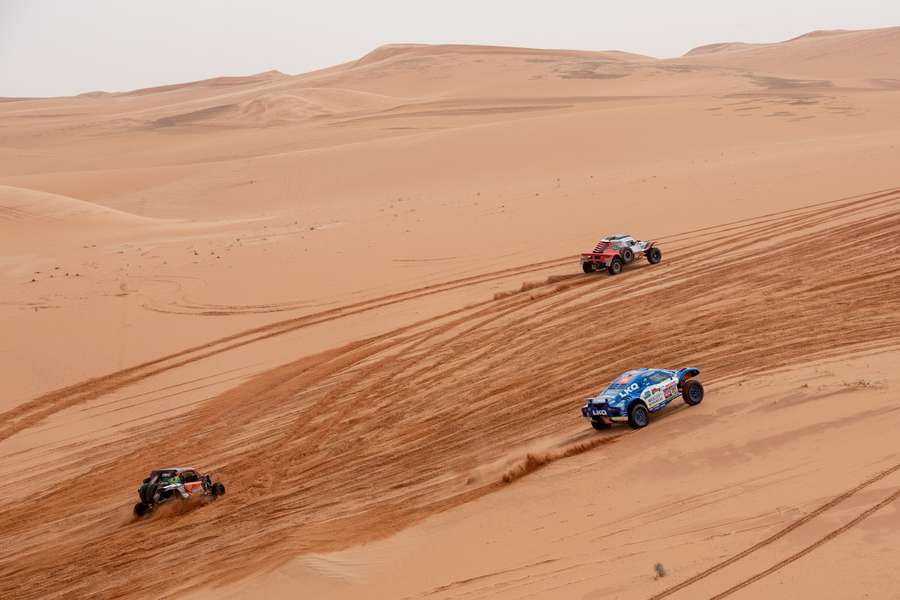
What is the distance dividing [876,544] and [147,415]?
49.9 feet

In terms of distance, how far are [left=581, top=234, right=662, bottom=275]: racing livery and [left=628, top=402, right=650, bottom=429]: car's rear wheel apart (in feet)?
36.8

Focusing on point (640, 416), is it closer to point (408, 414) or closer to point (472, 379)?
point (408, 414)

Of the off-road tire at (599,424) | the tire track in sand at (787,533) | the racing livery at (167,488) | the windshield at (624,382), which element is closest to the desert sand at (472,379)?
the tire track in sand at (787,533)

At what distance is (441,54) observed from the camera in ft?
427

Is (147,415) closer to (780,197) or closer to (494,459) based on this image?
(494,459)

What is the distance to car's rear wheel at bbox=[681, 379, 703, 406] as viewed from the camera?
604 inches

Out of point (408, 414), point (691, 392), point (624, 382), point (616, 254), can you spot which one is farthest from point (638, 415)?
point (616, 254)

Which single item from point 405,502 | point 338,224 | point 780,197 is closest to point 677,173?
point 780,197

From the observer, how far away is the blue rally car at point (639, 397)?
15.0 meters

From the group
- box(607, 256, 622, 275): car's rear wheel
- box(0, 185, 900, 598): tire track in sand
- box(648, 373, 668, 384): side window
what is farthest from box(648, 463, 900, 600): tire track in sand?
box(607, 256, 622, 275): car's rear wheel

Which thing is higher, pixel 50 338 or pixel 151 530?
pixel 50 338

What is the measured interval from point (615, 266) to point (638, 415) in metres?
11.4

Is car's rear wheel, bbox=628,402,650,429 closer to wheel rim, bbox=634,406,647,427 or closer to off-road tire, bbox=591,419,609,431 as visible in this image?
wheel rim, bbox=634,406,647,427

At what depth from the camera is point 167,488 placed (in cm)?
1616
